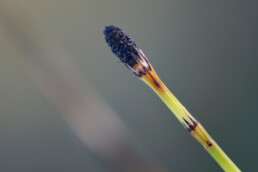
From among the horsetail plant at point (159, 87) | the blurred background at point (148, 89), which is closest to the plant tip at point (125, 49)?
the horsetail plant at point (159, 87)

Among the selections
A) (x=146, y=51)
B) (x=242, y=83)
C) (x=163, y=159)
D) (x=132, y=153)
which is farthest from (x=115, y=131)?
(x=242, y=83)

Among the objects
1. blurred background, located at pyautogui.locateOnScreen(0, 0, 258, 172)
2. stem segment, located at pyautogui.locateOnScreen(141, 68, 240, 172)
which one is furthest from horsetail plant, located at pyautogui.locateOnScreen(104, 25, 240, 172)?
blurred background, located at pyautogui.locateOnScreen(0, 0, 258, 172)

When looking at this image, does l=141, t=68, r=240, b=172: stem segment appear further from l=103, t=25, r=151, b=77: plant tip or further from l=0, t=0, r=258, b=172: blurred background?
l=0, t=0, r=258, b=172: blurred background

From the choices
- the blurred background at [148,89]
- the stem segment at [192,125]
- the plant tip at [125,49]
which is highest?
the blurred background at [148,89]

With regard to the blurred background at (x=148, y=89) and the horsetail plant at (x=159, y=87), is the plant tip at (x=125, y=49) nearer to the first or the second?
the horsetail plant at (x=159, y=87)

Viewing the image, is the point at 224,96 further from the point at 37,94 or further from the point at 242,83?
the point at 37,94

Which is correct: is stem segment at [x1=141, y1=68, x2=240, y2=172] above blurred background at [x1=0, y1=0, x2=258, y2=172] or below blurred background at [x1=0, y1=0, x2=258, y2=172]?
below

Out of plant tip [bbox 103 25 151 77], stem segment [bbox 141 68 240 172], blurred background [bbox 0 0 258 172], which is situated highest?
blurred background [bbox 0 0 258 172]
